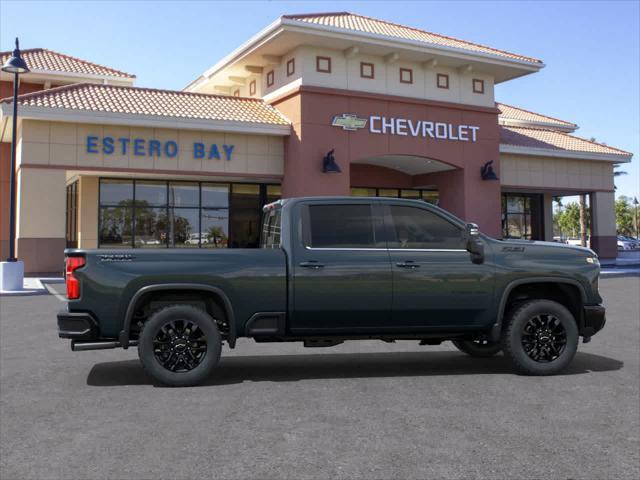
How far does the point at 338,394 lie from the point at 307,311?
1.07 metres

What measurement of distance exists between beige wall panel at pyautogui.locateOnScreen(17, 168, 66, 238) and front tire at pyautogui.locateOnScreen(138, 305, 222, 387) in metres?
17.7

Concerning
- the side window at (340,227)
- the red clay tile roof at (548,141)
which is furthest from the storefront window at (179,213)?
the side window at (340,227)

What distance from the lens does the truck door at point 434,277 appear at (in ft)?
23.3

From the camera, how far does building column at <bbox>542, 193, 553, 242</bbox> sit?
36625 millimetres

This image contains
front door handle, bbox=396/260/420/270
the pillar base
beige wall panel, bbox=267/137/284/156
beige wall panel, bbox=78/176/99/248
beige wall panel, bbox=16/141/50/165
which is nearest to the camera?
front door handle, bbox=396/260/420/270

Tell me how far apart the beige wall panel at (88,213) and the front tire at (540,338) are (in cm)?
2181

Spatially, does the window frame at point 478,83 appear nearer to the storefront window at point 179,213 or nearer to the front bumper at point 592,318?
the storefront window at point 179,213

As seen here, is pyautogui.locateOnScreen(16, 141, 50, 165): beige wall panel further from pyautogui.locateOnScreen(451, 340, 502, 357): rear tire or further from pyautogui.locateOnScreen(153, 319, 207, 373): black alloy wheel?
pyautogui.locateOnScreen(451, 340, 502, 357): rear tire

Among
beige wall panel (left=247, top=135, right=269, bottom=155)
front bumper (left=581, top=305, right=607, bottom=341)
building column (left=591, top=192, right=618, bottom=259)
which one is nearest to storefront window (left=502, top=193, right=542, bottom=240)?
building column (left=591, top=192, right=618, bottom=259)

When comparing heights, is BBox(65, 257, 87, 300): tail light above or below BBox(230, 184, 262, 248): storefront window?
below

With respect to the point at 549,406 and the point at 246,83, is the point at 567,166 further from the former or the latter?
the point at 549,406

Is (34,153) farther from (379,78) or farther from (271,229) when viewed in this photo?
(271,229)

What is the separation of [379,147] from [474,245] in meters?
19.3

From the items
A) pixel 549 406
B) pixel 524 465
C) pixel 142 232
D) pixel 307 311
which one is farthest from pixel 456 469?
pixel 142 232
